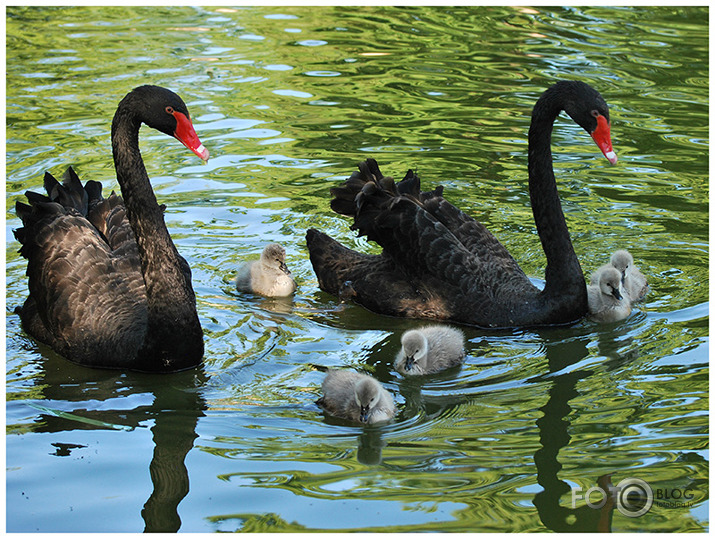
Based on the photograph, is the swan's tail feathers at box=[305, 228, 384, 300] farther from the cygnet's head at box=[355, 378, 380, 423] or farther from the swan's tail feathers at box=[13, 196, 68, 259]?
the cygnet's head at box=[355, 378, 380, 423]

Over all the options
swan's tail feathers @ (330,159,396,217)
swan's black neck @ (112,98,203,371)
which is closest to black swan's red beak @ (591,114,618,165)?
swan's tail feathers @ (330,159,396,217)

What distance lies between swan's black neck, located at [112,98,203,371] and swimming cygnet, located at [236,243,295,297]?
1.13 meters

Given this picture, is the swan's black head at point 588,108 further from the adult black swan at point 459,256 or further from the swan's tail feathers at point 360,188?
the swan's tail feathers at point 360,188

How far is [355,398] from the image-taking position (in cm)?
480

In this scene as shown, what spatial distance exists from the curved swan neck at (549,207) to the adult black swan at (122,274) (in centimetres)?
222

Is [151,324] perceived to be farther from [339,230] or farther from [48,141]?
[48,141]

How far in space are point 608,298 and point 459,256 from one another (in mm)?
968

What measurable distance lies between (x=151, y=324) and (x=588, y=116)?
2878mm

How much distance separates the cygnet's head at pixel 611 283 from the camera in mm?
6020

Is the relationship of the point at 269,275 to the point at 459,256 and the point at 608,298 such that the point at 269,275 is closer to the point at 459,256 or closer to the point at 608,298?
the point at 459,256

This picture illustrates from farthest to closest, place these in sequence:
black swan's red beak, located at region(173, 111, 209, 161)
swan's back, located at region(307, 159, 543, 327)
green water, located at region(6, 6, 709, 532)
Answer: swan's back, located at region(307, 159, 543, 327), black swan's red beak, located at region(173, 111, 209, 161), green water, located at region(6, 6, 709, 532)

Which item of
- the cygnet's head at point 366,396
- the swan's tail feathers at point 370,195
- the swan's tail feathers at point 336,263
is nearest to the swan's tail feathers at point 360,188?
the swan's tail feathers at point 370,195

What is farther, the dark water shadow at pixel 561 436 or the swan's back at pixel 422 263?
the swan's back at pixel 422 263

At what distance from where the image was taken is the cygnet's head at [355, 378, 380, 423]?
15.5ft
